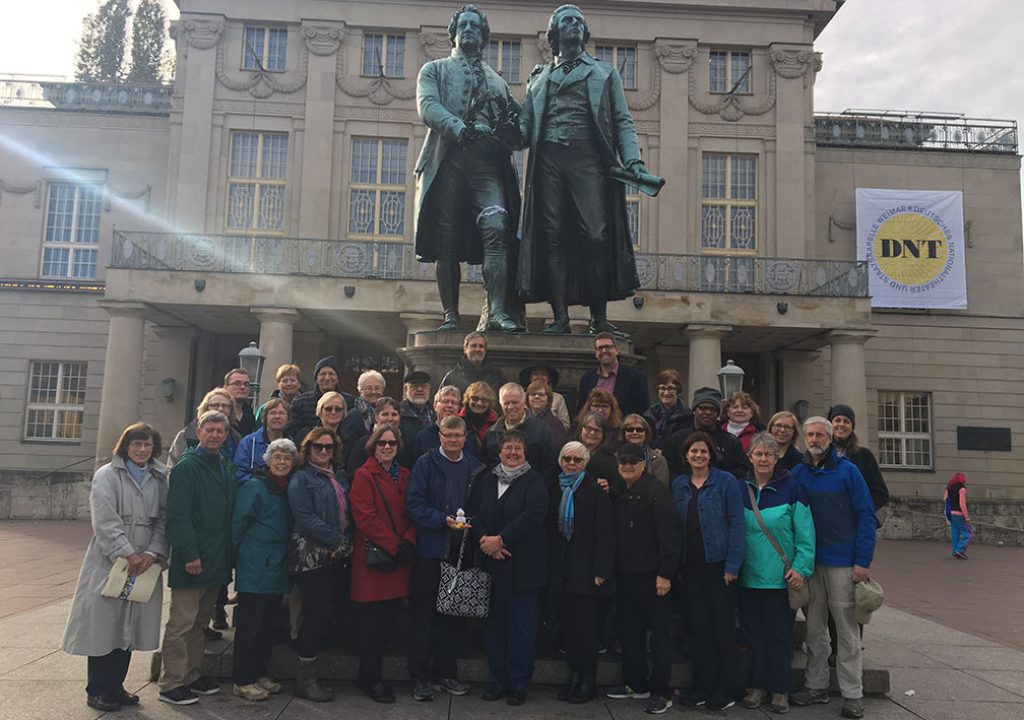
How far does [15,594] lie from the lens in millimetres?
9484

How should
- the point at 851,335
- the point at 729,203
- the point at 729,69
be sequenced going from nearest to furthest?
the point at 851,335
the point at 729,203
the point at 729,69

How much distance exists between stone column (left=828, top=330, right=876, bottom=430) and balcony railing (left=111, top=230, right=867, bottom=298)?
1185mm

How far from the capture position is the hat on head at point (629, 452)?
205 inches

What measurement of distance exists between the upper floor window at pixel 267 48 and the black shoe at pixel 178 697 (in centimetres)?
2754

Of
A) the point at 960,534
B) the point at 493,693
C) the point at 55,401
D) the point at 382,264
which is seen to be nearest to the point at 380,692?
the point at 493,693

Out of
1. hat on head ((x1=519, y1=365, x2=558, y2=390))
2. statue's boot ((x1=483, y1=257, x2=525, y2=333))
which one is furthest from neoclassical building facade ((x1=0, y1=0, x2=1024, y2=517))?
hat on head ((x1=519, y1=365, x2=558, y2=390))

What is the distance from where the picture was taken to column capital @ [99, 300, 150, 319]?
75.8 ft

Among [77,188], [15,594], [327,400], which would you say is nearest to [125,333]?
[77,188]

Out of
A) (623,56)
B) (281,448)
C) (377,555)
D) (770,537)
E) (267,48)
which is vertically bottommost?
(377,555)

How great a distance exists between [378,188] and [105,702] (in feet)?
83.5

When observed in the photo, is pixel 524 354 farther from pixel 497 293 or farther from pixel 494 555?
pixel 494 555

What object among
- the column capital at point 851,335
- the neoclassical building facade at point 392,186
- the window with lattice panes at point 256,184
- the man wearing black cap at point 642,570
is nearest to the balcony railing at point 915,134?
the neoclassical building facade at point 392,186

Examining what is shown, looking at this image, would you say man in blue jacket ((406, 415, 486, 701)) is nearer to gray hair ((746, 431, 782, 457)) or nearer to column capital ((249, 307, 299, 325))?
gray hair ((746, 431, 782, 457))

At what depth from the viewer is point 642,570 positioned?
508cm
